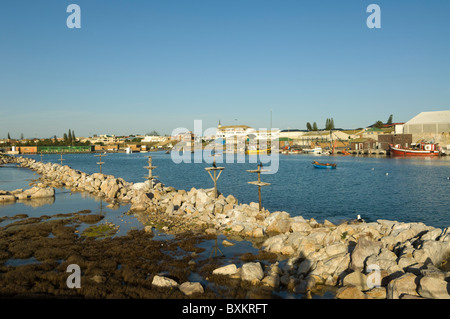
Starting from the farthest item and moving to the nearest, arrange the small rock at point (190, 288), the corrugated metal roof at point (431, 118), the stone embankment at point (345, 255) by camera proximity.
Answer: the corrugated metal roof at point (431, 118), the small rock at point (190, 288), the stone embankment at point (345, 255)

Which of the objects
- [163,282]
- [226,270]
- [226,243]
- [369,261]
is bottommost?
[226,243]

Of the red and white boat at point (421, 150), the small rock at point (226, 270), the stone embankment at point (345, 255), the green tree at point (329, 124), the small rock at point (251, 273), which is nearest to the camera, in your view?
the stone embankment at point (345, 255)

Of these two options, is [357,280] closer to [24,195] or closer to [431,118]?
[24,195]

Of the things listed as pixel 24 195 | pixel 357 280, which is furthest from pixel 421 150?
pixel 24 195

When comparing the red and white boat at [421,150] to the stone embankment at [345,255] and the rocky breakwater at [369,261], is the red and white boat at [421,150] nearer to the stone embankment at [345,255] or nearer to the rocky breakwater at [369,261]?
the stone embankment at [345,255]

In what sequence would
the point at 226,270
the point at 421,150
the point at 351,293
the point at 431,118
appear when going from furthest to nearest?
1. the point at 431,118
2. the point at 421,150
3. the point at 226,270
4. the point at 351,293

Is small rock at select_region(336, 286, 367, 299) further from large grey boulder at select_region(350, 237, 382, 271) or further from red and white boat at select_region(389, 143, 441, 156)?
red and white boat at select_region(389, 143, 441, 156)

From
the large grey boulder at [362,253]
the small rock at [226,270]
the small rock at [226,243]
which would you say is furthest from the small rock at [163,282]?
the large grey boulder at [362,253]

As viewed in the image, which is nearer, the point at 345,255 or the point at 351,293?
the point at 351,293

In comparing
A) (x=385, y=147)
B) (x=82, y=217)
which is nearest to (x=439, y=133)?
(x=385, y=147)

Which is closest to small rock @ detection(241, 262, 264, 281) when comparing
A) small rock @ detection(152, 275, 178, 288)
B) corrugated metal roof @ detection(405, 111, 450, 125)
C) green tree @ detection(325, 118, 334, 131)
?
small rock @ detection(152, 275, 178, 288)

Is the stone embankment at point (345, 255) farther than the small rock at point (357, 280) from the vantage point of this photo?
No
